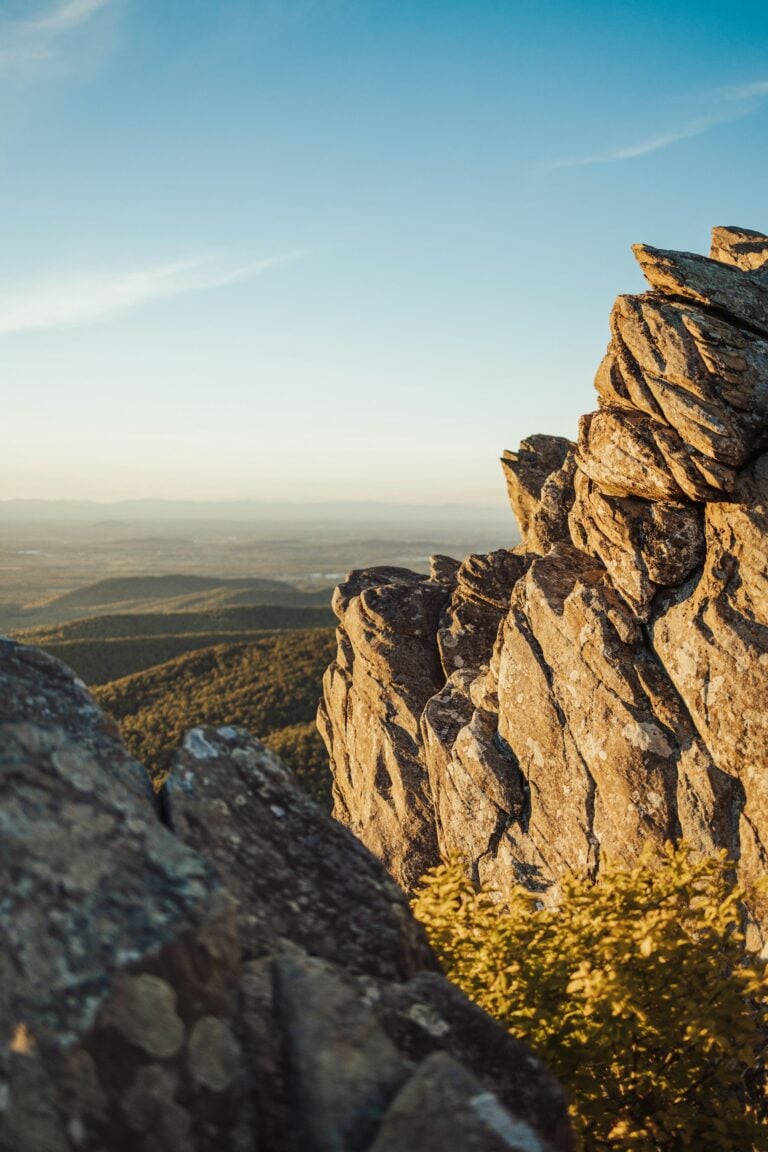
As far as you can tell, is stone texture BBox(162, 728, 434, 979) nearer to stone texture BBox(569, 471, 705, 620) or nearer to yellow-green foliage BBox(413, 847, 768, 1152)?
yellow-green foliage BBox(413, 847, 768, 1152)

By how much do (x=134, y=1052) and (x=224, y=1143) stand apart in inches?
47.7

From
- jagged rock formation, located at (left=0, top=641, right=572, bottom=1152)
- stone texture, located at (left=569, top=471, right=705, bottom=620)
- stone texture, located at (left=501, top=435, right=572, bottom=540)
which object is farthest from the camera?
stone texture, located at (left=501, top=435, right=572, bottom=540)

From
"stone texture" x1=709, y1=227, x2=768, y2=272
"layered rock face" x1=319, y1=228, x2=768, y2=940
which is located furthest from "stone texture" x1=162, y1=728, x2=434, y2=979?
"stone texture" x1=709, y1=227, x2=768, y2=272

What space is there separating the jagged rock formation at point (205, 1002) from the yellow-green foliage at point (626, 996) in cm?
292

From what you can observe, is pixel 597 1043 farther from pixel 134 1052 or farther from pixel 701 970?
pixel 134 1052

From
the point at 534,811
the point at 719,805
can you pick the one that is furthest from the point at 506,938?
the point at 534,811

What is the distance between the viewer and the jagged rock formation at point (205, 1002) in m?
6.84

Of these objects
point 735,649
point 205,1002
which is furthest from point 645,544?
point 205,1002

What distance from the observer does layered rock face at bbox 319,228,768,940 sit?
21797 mm

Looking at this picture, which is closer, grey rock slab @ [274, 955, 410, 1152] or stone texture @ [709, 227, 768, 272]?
grey rock slab @ [274, 955, 410, 1152]

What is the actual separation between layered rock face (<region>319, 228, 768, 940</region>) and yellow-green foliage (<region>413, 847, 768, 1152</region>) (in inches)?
289

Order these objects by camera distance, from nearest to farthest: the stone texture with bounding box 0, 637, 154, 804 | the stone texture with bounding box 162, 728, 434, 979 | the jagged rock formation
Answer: the jagged rock formation, the stone texture with bounding box 162, 728, 434, 979, the stone texture with bounding box 0, 637, 154, 804

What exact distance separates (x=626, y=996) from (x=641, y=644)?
14.3 meters

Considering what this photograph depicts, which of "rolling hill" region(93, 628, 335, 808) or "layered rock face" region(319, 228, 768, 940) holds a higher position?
"layered rock face" region(319, 228, 768, 940)
